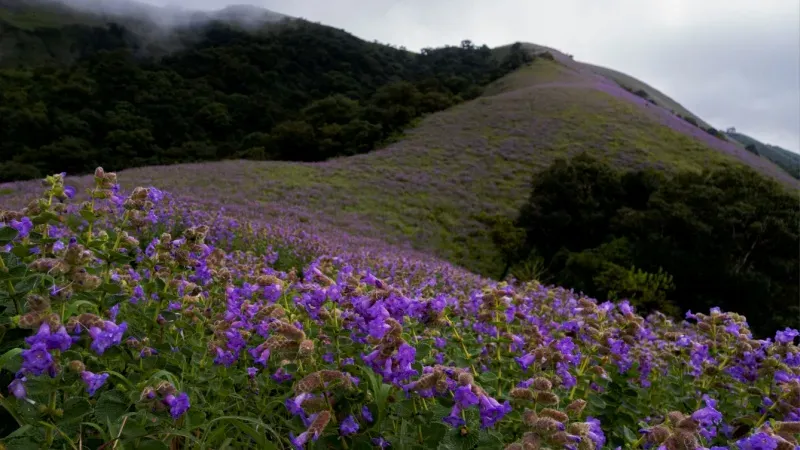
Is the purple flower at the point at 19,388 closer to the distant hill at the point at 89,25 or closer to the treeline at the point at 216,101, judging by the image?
the treeline at the point at 216,101

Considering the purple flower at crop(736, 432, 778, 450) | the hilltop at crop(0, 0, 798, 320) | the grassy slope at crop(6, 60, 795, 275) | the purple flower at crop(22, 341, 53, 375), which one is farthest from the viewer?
the hilltop at crop(0, 0, 798, 320)

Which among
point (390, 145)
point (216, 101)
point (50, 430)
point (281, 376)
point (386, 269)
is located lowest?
point (216, 101)

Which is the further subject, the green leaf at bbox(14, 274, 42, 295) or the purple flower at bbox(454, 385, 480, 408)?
the green leaf at bbox(14, 274, 42, 295)

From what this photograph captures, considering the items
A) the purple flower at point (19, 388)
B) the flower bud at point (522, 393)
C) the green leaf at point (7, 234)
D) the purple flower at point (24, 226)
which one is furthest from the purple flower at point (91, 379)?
the flower bud at point (522, 393)

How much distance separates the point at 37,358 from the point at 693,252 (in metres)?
15.0

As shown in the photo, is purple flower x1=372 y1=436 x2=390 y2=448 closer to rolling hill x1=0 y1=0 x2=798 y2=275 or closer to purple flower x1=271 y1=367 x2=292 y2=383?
purple flower x1=271 y1=367 x2=292 y2=383

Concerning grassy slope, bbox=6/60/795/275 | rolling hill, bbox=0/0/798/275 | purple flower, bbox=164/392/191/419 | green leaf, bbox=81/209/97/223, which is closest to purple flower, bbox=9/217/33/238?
green leaf, bbox=81/209/97/223

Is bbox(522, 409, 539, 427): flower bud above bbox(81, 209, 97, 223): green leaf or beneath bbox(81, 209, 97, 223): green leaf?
beneath

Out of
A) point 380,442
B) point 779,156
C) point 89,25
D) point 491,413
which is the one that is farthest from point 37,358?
point 779,156

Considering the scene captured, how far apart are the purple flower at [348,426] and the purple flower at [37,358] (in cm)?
75

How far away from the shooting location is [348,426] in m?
1.55

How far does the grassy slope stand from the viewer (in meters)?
16.5

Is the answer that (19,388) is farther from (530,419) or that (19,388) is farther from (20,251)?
(530,419)

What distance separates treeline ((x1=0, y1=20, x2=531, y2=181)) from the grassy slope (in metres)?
4.74
